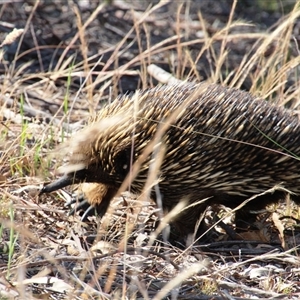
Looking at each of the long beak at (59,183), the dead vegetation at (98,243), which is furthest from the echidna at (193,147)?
the dead vegetation at (98,243)

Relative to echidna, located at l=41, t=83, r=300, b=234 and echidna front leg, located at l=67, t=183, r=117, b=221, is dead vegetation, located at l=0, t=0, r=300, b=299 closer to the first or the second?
echidna front leg, located at l=67, t=183, r=117, b=221

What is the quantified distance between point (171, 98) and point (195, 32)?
4089mm

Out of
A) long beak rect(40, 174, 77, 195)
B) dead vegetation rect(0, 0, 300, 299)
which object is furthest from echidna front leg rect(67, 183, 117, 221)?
long beak rect(40, 174, 77, 195)

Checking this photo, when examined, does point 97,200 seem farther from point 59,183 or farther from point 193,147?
point 193,147

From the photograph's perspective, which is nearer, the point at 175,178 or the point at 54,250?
the point at 54,250

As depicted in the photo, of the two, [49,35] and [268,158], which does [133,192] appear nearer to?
[268,158]

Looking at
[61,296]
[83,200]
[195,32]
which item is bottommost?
[195,32]

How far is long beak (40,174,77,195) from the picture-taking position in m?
3.70

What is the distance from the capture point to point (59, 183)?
3.72m

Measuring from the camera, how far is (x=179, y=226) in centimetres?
384

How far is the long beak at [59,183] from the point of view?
3703 mm

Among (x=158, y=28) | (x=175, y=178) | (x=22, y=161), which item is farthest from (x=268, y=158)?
(x=158, y=28)

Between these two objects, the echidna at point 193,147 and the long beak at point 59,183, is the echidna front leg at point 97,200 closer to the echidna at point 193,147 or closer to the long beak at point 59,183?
the echidna at point 193,147

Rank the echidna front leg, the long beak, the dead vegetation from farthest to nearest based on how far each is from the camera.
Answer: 1. the echidna front leg
2. the long beak
3. the dead vegetation
